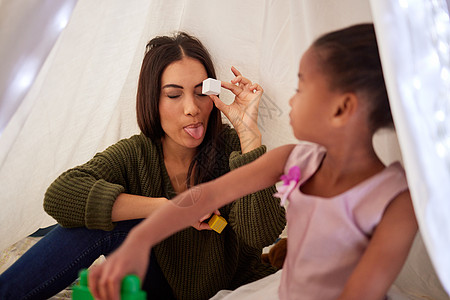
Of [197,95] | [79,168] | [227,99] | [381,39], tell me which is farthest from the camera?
[227,99]

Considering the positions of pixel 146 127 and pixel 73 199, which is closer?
pixel 73 199

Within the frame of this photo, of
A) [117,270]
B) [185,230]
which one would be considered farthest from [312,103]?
[185,230]

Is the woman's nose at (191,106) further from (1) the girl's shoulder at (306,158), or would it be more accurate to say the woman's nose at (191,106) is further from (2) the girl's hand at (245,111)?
(1) the girl's shoulder at (306,158)

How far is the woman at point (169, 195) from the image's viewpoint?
0.99 metres

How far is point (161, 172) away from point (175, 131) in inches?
6.6

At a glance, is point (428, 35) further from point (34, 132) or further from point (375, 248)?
point (34, 132)

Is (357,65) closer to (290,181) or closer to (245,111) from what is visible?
(290,181)

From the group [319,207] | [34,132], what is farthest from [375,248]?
[34,132]

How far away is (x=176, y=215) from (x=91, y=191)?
1.50ft

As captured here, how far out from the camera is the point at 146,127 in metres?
1.17

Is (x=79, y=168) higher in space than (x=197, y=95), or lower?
lower

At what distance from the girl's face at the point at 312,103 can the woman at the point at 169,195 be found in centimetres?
29

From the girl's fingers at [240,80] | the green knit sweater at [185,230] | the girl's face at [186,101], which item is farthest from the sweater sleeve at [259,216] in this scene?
the girl's fingers at [240,80]

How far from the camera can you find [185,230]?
1.14 meters
